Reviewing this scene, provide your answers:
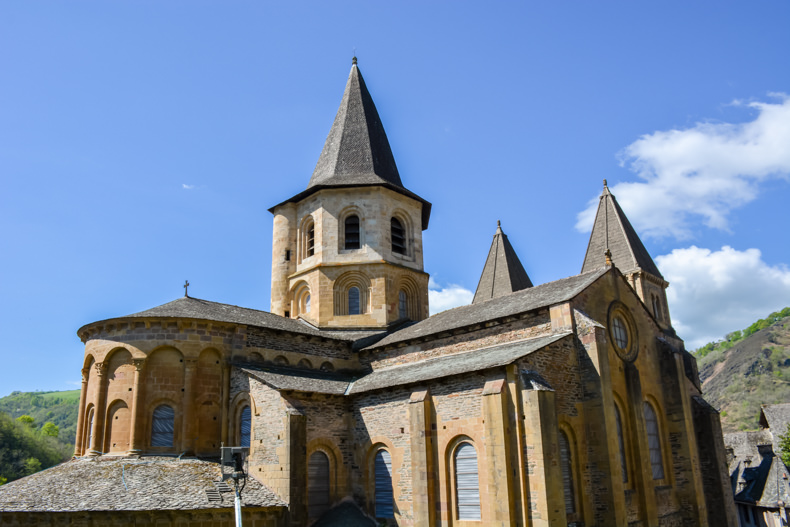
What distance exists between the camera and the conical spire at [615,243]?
36781 mm

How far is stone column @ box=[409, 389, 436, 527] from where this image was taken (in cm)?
1820

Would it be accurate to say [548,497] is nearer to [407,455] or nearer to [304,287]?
[407,455]

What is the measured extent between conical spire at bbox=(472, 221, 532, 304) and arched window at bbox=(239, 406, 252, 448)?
16.3m

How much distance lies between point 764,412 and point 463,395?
40568mm

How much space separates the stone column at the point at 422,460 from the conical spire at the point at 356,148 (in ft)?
45.5

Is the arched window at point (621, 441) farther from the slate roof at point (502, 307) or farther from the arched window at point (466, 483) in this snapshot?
the arched window at point (466, 483)

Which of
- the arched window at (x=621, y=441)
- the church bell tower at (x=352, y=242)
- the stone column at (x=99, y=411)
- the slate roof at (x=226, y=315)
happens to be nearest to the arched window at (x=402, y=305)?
the church bell tower at (x=352, y=242)

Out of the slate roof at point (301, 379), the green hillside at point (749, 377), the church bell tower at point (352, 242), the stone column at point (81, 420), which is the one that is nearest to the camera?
the slate roof at point (301, 379)

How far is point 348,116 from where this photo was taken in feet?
110

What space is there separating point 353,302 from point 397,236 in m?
4.31

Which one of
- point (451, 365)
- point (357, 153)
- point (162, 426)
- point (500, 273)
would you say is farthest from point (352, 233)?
point (162, 426)

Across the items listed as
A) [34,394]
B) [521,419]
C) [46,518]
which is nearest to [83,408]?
[46,518]

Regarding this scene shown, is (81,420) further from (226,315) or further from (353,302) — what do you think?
(353,302)

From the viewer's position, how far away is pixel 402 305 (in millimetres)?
30266
